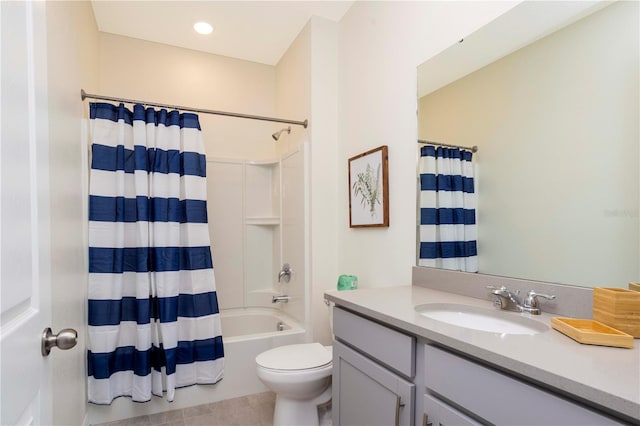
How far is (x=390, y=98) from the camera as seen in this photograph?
1937 mm

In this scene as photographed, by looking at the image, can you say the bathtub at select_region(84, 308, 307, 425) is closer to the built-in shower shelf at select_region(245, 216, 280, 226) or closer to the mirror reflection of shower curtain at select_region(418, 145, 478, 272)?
the built-in shower shelf at select_region(245, 216, 280, 226)

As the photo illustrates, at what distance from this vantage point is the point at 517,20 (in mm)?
1260

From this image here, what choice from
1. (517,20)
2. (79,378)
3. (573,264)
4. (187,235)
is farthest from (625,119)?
(79,378)

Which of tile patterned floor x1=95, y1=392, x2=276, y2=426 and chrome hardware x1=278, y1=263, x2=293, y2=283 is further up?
chrome hardware x1=278, y1=263, x2=293, y2=283

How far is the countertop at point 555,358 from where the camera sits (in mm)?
589

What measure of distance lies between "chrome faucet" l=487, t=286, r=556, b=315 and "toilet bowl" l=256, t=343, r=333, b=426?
3.09 ft

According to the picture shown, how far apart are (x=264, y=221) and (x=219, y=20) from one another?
5.45ft

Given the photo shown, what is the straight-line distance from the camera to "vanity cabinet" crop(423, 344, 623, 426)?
0.65 m

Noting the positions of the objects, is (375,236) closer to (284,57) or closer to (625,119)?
(625,119)

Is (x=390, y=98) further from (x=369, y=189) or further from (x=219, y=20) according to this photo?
(x=219, y=20)

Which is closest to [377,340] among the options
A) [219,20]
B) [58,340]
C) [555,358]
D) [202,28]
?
[555,358]

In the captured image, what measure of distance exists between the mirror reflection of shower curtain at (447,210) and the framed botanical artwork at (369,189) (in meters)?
0.27

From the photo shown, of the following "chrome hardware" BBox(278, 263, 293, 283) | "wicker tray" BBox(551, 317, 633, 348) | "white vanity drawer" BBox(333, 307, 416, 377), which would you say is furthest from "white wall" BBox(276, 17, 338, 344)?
"wicker tray" BBox(551, 317, 633, 348)

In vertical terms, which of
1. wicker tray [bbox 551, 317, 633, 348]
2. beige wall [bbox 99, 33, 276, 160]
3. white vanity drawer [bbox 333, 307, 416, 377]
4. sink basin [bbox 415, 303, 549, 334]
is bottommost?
white vanity drawer [bbox 333, 307, 416, 377]
